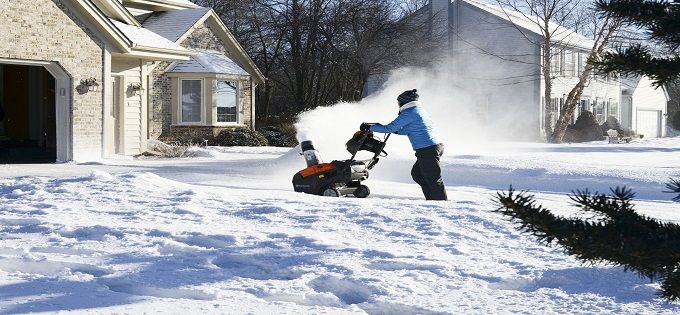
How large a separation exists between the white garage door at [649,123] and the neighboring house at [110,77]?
30.1m

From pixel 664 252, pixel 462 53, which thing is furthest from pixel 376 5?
pixel 664 252

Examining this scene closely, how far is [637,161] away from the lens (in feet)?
81.4

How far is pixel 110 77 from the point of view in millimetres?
22078

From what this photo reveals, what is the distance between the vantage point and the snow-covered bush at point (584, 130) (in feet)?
141

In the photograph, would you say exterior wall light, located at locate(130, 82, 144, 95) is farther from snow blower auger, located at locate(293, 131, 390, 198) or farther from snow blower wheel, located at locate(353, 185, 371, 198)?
snow blower wheel, located at locate(353, 185, 371, 198)

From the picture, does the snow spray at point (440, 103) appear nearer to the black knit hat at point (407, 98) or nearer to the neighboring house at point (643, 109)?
the neighboring house at point (643, 109)

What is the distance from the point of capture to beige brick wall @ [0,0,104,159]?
18.7 meters

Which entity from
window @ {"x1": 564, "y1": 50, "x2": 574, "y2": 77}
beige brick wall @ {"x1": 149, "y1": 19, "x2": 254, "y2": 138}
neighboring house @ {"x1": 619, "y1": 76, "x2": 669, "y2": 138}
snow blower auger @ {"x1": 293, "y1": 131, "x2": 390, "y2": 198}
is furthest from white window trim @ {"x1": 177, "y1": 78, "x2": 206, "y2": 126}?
neighboring house @ {"x1": 619, "y1": 76, "x2": 669, "y2": 138}

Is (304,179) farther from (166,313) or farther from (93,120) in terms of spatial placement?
(93,120)

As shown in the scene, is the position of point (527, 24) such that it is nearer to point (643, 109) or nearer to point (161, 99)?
point (643, 109)

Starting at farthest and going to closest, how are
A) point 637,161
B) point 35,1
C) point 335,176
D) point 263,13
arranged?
point 263,13
point 637,161
point 35,1
point 335,176

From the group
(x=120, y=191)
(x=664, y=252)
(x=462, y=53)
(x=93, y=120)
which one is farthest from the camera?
(x=462, y=53)

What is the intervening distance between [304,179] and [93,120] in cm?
912

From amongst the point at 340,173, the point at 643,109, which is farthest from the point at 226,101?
the point at 643,109
